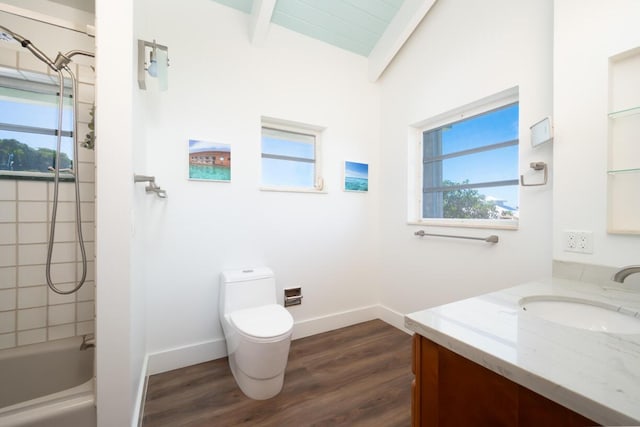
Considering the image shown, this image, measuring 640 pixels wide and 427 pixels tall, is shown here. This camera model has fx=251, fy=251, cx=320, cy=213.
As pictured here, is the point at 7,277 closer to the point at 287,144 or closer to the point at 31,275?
the point at 31,275

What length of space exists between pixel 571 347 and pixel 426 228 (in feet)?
5.19

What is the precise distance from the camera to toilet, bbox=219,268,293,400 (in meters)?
1.42

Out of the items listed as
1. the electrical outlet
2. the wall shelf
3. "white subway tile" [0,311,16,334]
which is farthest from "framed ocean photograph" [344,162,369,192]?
"white subway tile" [0,311,16,334]

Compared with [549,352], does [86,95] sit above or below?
above

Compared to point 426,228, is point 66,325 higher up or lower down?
lower down

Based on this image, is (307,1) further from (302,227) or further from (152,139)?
(302,227)

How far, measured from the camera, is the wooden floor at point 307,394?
1.35m

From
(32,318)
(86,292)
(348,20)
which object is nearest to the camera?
(32,318)

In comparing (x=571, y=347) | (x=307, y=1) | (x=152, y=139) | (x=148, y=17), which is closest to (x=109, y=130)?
(x=152, y=139)

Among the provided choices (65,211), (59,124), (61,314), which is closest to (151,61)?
(59,124)

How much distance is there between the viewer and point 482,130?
1910 millimetres

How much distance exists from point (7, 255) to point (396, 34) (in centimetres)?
306

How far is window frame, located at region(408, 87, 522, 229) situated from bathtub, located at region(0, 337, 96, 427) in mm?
2302

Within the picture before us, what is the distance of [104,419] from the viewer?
1046 millimetres
